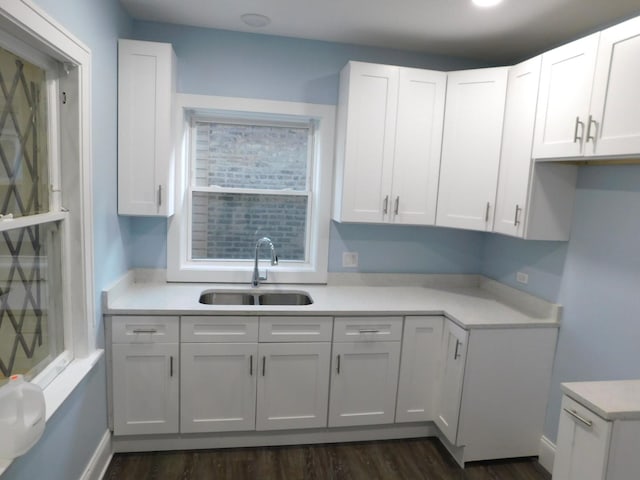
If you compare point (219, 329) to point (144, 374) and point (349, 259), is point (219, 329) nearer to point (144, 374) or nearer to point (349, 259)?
point (144, 374)

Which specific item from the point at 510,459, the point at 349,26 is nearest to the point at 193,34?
the point at 349,26

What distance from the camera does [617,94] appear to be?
176 cm

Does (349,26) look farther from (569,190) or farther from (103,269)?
(103,269)

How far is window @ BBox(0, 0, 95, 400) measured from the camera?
1450mm

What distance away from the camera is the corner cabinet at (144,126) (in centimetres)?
237

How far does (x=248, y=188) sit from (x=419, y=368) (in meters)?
1.67

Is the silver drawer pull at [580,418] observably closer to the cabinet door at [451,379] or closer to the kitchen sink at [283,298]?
the cabinet door at [451,379]

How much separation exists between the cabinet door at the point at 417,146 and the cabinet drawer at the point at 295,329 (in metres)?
0.84

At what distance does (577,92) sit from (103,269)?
2523 millimetres

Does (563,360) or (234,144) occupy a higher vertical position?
(234,144)

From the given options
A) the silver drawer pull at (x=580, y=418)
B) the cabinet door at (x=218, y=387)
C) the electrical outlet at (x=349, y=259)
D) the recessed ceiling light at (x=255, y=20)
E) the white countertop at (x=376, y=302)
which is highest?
the recessed ceiling light at (x=255, y=20)

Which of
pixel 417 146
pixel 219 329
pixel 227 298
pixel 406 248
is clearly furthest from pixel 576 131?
pixel 227 298

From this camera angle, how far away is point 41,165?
67.2 inches

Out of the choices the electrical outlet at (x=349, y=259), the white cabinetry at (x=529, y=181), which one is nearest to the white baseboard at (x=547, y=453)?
the white cabinetry at (x=529, y=181)
